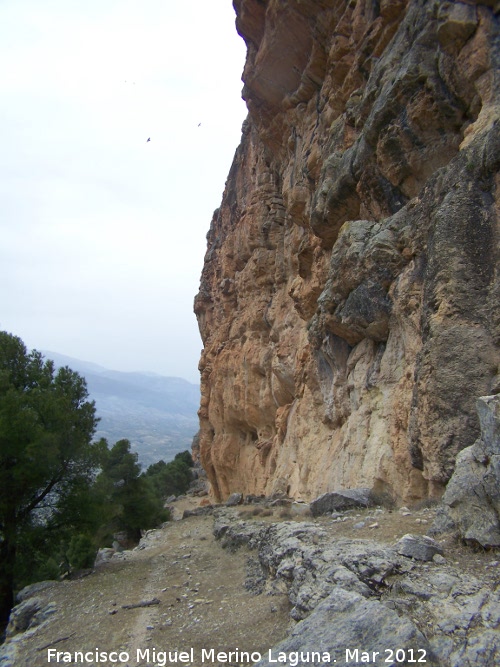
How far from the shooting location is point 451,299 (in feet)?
29.4

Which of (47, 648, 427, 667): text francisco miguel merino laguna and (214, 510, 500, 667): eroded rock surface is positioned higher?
(214, 510, 500, 667): eroded rock surface

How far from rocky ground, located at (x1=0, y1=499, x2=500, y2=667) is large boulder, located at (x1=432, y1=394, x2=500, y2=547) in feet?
0.77

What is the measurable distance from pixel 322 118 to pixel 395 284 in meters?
12.3

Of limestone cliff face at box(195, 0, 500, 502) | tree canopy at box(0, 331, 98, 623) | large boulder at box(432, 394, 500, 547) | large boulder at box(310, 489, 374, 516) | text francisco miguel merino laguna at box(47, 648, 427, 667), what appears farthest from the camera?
tree canopy at box(0, 331, 98, 623)

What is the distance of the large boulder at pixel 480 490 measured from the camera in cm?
556

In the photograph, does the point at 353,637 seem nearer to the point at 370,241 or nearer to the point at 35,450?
the point at 370,241

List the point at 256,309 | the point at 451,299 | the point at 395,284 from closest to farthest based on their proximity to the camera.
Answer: the point at 451,299
the point at 395,284
the point at 256,309

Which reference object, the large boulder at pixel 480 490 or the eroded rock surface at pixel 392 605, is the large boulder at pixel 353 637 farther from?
the large boulder at pixel 480 490

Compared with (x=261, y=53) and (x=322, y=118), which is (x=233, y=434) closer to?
(x=322, y=118)

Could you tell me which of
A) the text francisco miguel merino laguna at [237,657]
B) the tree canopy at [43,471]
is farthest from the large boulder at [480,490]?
the tree canopy at [43,471]

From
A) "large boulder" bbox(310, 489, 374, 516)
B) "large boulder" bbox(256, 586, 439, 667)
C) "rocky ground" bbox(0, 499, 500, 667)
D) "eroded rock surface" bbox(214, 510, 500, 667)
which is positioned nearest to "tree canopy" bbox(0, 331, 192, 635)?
"rocky ground" bbox(0, 499, 500, 667)

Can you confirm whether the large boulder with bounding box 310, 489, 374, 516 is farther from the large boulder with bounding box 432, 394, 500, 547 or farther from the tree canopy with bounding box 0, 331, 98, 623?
the tree canopy with bounding box 0, 331, 98, 623

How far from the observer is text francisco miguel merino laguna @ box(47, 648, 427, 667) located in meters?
3.90

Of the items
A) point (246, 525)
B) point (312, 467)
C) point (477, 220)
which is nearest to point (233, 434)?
point (312, 467)
